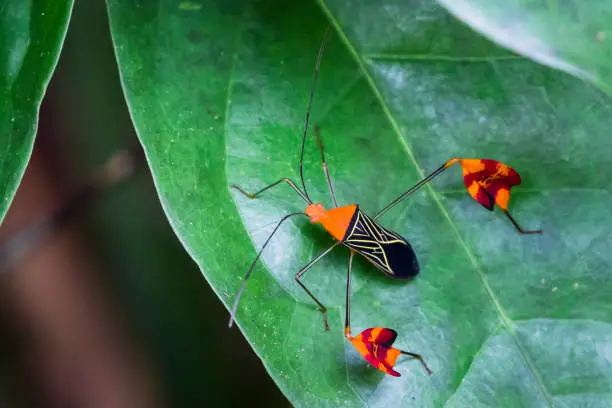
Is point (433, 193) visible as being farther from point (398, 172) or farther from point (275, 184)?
point (275, 184)

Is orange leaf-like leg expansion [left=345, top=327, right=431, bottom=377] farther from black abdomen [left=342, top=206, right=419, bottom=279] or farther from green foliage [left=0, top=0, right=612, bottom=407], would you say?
black abdomen [left=342, top=206, right=419, bottom=279]

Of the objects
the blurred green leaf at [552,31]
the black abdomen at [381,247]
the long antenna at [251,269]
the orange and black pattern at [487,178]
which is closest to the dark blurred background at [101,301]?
the black abdomen at [381,247]

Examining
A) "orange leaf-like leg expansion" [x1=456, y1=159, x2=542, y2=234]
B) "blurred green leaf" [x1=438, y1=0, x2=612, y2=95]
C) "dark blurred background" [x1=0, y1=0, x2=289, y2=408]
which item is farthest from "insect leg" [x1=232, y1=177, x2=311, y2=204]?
"dark blurred background" [x1=0, y1=0, x2=289, y2=408]

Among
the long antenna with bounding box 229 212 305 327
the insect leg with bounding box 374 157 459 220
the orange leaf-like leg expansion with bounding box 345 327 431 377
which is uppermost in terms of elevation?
the insect leg with bounding box 374 157 459 220

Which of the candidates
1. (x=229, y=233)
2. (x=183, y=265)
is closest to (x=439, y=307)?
(x=229, y=233)

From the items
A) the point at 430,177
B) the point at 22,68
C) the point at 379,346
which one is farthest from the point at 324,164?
the point at 22,68
